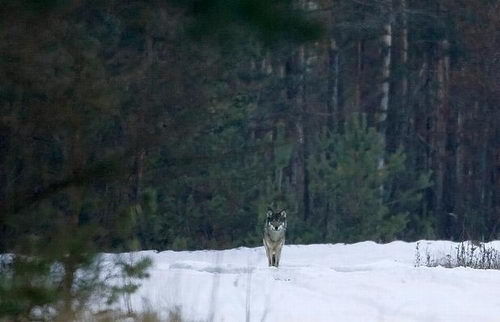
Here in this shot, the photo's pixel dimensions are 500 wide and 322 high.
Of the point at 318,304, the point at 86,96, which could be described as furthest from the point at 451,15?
the point at 86,96

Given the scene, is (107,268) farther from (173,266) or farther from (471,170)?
(471,170)

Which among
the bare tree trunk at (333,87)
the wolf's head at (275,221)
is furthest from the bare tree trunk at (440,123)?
the wolf's head at (275,221)

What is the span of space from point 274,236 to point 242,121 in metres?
10.8

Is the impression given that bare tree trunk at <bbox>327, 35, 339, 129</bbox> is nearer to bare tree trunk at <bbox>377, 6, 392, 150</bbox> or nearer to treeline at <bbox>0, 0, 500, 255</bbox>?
treeline at <bbox>0, 0, 500, 255</bbox>

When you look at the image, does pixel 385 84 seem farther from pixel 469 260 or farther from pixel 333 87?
pixel 469 260

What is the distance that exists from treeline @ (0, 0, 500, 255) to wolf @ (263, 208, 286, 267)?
50.3 inches

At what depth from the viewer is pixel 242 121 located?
31.1 meters

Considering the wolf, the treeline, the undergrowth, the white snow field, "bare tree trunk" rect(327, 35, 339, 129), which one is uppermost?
"bare tree trunk" rect(327, 35, 339, 129)

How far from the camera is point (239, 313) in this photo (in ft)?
43.8

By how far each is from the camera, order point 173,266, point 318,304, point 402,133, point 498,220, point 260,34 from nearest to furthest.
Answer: point 260,34
point 318,304
point 173,266
point 498,220
point 402,133

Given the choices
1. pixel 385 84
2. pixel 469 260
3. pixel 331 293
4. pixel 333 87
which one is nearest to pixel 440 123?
pixel 385 84

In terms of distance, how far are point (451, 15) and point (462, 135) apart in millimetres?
4546

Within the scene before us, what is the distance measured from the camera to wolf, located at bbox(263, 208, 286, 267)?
20.2 m

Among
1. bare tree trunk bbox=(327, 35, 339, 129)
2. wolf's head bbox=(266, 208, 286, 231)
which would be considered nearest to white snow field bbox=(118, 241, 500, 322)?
wolf's head bbox=(266, 208, 286, 231)
